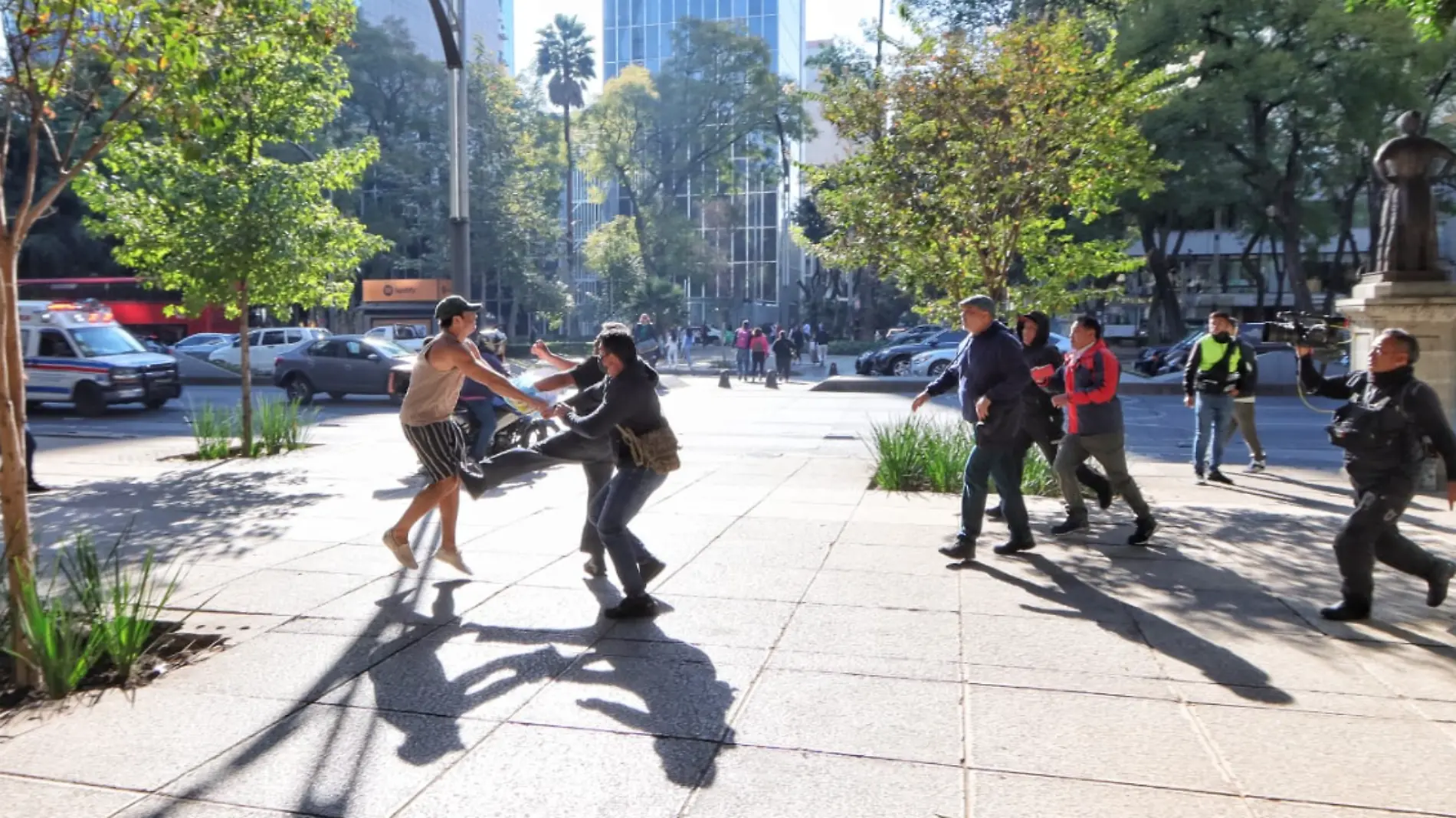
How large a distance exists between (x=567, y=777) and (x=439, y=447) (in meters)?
3.02

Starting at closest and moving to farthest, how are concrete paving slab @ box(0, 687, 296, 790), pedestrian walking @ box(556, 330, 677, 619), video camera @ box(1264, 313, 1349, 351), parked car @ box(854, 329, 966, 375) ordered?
concrete paving slab @ box(0, 687, 296, 790), pedestrian walking @ box(556, 330, 677, 619), video camera @ box(1264, 313, 1349, 351), parked car @ box(854, 329, 966, 375)

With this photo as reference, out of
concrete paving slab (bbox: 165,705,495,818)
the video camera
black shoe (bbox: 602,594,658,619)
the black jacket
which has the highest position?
the video camera

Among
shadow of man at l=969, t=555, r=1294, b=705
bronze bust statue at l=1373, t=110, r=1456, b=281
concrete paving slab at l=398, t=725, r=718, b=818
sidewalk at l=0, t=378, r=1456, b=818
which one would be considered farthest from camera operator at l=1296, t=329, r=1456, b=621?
bronze bust statue at l=1373, t=110, r=1456, b=281

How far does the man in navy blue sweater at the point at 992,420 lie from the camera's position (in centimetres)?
684

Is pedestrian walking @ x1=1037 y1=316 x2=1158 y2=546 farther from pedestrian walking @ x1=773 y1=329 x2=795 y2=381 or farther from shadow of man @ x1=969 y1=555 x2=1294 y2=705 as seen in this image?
pedestrian walking @ x1=773 y1=329 x2=795 y2=381

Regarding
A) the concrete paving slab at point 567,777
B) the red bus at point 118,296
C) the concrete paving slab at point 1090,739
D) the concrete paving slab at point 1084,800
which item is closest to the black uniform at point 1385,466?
the concrete paving slab at point 1090,739

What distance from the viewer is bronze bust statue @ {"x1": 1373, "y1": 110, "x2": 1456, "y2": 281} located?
395 inches

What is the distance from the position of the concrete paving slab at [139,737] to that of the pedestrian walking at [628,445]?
1.79 metres

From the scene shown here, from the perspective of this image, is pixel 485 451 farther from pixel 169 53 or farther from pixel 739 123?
pixel 739 123

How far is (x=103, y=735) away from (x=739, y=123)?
167ft

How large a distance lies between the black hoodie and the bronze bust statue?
4.15 meters

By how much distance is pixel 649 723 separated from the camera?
4219mm

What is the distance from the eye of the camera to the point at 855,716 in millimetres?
4289

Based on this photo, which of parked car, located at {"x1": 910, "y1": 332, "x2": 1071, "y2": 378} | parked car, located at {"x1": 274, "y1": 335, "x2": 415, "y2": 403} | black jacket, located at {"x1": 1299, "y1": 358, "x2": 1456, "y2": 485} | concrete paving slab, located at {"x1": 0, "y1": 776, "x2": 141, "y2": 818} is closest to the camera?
concrete paving slab, located at {"x1": 0, "y1": 776, "x2": 141, "y2": 818}
